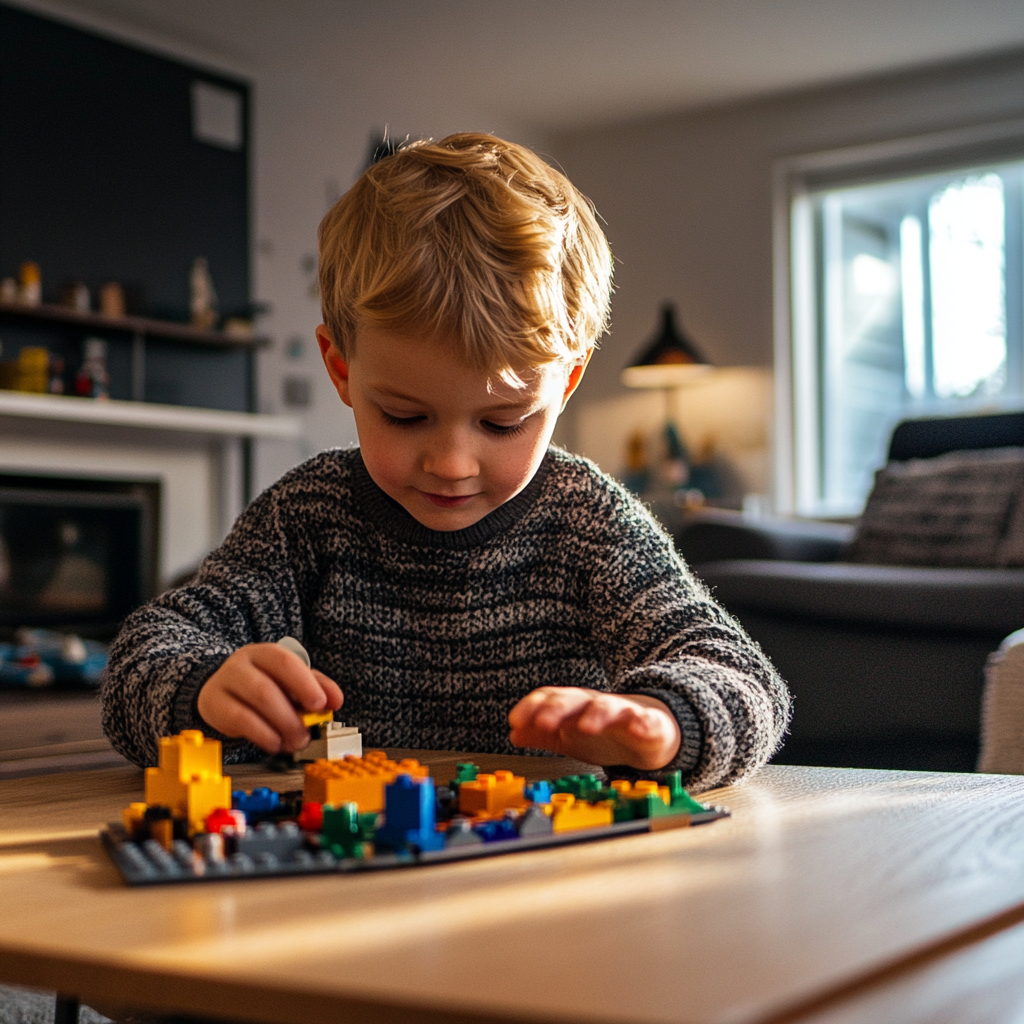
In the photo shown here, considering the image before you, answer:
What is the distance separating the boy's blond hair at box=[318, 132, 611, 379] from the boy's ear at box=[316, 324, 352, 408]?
0.06 feet

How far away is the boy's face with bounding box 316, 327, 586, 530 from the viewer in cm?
76

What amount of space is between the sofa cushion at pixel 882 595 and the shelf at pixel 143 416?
1.96m

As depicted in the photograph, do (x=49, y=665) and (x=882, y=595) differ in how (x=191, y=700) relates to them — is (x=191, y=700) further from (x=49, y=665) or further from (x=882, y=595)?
(x=49, y=665)

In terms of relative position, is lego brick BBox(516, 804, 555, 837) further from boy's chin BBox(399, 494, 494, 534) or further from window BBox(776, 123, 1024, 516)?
window BBox(776, 123, 1024, 516)

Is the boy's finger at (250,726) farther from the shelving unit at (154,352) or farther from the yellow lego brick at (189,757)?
the shelving unit at (154,352)

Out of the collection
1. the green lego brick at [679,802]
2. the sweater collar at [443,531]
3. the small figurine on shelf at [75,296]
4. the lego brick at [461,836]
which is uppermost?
the small figurine on shelf at [75,296]

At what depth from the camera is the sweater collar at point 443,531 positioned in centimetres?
100

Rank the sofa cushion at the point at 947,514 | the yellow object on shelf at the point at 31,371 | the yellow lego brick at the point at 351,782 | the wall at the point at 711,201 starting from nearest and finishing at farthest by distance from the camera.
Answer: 1. the yellow lego brick at the point at 351,782
2. the sofa cushion at the point at 947,514
3. the yellow object on shelf at the point at 31,371
4. the wall at the point at 711,201

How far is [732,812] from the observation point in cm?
58

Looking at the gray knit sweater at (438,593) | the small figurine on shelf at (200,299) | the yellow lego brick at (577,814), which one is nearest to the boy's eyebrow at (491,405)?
the gray knit sweater at (438,593)

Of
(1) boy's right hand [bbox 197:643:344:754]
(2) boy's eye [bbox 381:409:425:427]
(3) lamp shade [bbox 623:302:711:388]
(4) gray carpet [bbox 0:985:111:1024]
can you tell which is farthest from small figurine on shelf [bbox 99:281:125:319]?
(1) boy's right hand [bbox 197:643:344:754]

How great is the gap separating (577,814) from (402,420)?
368 millimetres

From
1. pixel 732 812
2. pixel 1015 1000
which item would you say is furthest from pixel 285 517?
pixel 1015 1000

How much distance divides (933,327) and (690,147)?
1310 mm
